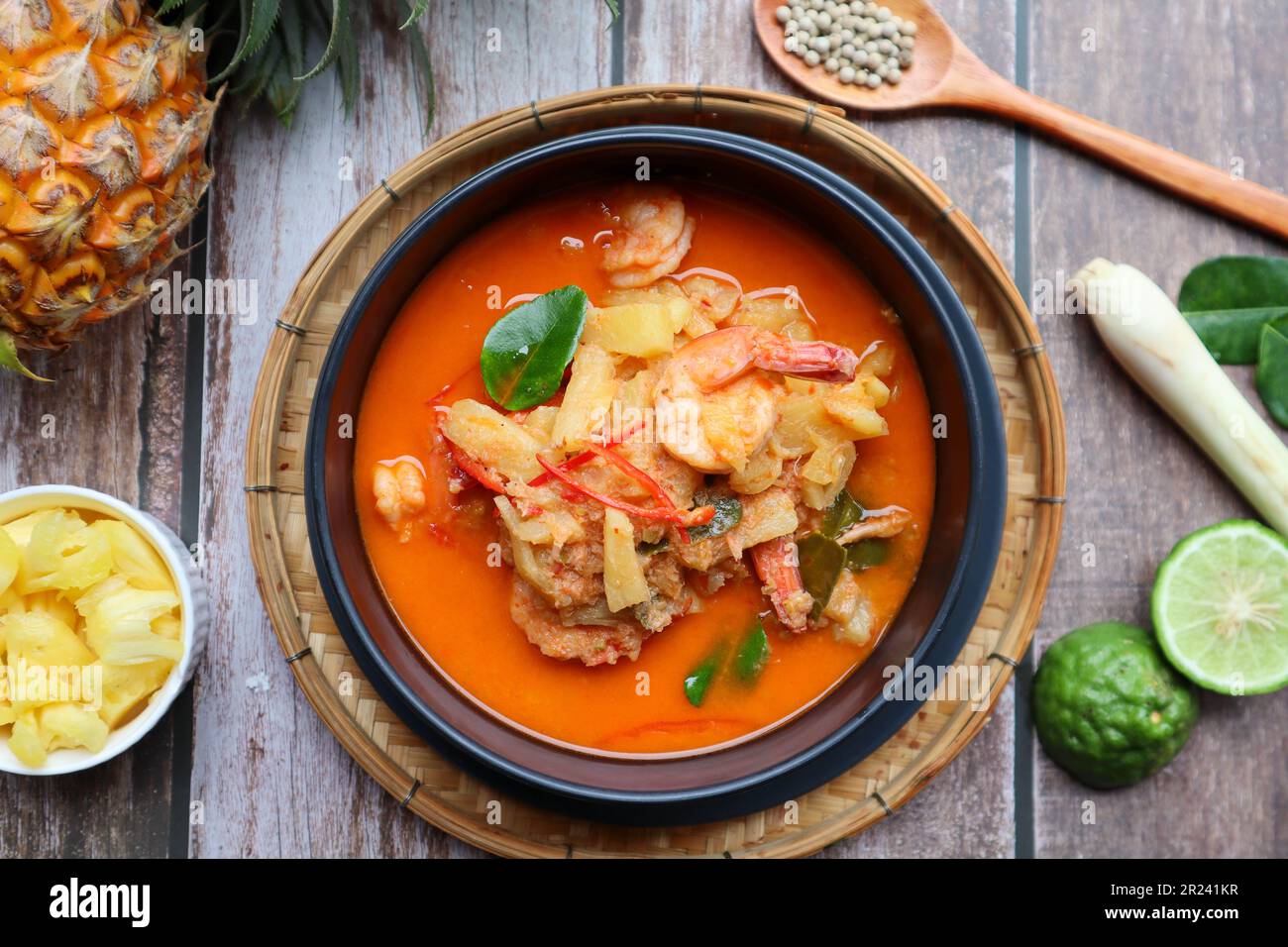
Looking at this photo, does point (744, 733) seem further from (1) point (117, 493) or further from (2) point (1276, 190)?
(2) point (1276, 190)

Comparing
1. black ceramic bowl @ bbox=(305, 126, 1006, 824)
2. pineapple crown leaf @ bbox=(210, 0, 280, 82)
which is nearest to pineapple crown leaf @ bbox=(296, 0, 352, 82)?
pineapple crown leaf @ bbox=(210, 0, 280, 82)

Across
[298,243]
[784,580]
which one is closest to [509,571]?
[784,580]

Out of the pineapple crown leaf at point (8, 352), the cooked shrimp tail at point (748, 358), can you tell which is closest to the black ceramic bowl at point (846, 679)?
the cooked shrimp tail at point (748, 358)

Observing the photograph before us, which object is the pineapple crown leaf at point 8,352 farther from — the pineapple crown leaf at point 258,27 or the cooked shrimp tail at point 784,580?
the cooked shrimp tail at point 784,580

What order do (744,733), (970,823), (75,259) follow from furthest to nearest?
(970,823), (744,733), (75,259)

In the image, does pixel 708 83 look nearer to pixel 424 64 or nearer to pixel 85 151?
pixel 424 64

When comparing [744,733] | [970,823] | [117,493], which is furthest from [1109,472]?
[117,493]
